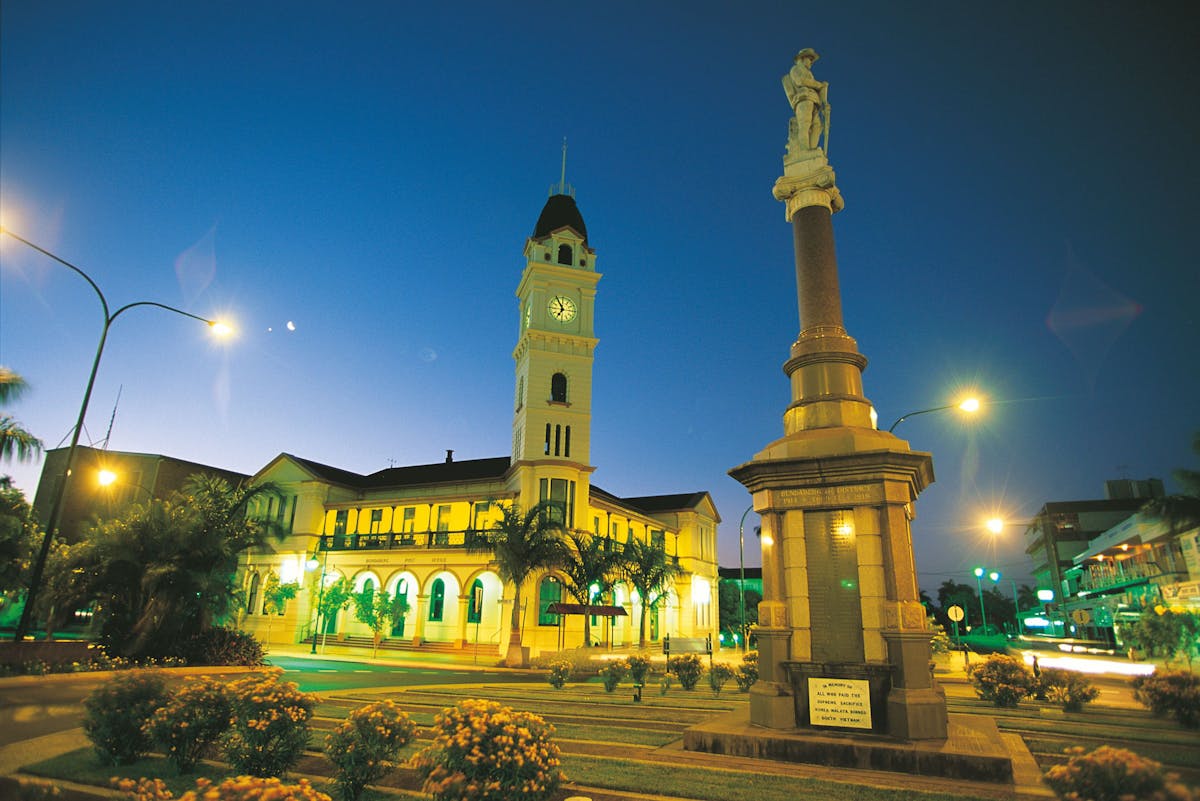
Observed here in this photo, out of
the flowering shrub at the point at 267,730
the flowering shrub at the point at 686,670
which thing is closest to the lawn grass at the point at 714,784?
the flowering shrub at the point at 267,730

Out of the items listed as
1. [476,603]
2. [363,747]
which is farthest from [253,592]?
[363,747]

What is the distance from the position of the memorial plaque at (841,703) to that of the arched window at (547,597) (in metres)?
31.4

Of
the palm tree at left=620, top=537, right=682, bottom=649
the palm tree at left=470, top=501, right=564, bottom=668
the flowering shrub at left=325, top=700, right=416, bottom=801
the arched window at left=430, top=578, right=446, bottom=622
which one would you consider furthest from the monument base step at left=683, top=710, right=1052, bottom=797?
the arched window at left=430, top=578, right=446, bottom=622

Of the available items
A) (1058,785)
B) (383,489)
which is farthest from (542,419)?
(1058,785)

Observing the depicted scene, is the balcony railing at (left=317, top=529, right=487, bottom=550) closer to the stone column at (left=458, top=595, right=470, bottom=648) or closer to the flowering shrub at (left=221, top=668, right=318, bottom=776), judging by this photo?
the stone column at (left=458, top=595, right=470, bottom=648)

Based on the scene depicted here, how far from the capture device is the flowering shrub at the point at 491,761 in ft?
19.4

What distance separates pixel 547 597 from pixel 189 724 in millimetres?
34665

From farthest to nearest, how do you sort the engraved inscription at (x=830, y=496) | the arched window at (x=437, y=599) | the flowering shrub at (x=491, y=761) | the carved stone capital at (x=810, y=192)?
the arched window at (x=437, y=599) < the carved stone capital at (x=810, y=192) < the engraved inscription at (x=830, y=496) < the flowering shrub at (x=491, y=761)

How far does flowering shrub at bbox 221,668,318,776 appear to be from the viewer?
7648 millimetres

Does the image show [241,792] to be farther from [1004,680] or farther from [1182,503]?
[1182,503]

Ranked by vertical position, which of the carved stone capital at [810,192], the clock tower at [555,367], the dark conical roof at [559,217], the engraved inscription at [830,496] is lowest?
the engraved inscription at [830,496]

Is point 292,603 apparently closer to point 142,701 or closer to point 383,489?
point 383,489

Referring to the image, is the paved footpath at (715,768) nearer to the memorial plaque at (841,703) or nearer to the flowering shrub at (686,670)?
the memorial plaque at (841,703)

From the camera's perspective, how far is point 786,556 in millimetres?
11305
